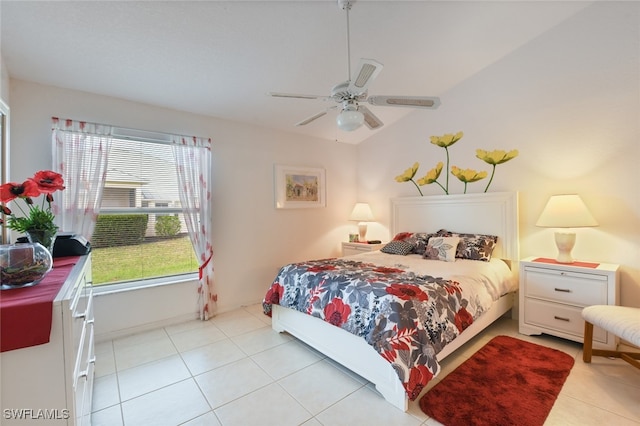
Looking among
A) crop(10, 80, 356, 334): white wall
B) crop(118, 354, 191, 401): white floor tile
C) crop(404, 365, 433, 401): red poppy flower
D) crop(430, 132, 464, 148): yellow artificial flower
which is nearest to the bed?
crop(404, 365, 433, 401): red poppy flower

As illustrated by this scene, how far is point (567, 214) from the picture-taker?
8.44 feet

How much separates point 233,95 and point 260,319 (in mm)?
2585

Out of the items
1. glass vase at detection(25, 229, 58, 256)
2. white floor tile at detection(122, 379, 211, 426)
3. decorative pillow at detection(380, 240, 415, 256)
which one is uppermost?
glass vase at detection(25, 229, 58, 256)

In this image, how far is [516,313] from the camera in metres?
3.21

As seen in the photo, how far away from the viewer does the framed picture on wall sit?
13.3ft

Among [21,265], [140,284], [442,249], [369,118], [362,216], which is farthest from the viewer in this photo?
[362,216]

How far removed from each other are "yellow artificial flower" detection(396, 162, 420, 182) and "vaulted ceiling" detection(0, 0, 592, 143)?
3.86 feet

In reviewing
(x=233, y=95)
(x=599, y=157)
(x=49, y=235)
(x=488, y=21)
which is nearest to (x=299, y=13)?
(x=233, y=95)

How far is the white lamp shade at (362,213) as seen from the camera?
4551 millimetres

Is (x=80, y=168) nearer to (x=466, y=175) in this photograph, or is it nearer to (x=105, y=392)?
(x=105, y=392)

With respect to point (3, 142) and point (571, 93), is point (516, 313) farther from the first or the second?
point (3, 142)

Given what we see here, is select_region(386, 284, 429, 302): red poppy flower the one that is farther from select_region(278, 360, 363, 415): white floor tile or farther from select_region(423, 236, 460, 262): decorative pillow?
select_region(423, 236, 460, 262): decorative pillow

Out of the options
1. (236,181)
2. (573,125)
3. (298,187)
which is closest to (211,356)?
(236,181)

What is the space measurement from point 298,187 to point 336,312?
245 centimetres
